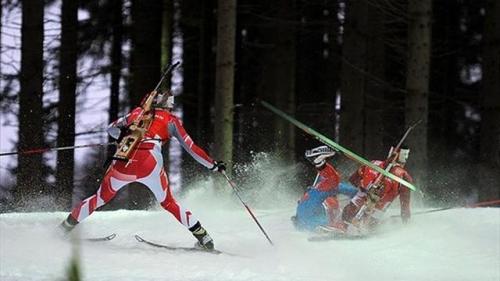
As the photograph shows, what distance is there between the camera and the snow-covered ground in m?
6.09

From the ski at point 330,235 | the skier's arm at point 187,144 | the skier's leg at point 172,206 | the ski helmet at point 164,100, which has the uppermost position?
the ski helmet at point 164,100

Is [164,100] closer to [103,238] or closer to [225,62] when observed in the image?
[103,238]

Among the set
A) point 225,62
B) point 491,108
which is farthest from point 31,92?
point 491,108

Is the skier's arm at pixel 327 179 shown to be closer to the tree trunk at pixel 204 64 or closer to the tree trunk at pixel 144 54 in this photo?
the tree trunk at pixel 144 54

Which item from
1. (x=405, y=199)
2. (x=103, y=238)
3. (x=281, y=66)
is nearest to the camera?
(x=103, y=238)

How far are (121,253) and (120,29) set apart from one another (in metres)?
13.8

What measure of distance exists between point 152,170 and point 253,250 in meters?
1.45

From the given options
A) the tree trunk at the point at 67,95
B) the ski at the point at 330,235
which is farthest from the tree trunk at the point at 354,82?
the ski at the point at 330,235

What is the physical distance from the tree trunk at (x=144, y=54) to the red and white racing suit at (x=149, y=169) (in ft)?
26.8

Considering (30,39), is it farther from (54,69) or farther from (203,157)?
(203,157)

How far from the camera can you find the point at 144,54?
54.0ft

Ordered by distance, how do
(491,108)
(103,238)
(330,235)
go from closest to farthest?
(103,238) → (330,235) → (491,108)

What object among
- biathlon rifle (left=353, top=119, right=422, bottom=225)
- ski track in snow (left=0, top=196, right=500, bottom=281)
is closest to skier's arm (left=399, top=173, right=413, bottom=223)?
ski track in snow (left=0, top=196, right=500, bottom=281)

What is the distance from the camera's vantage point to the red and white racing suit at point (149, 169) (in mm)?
7277
